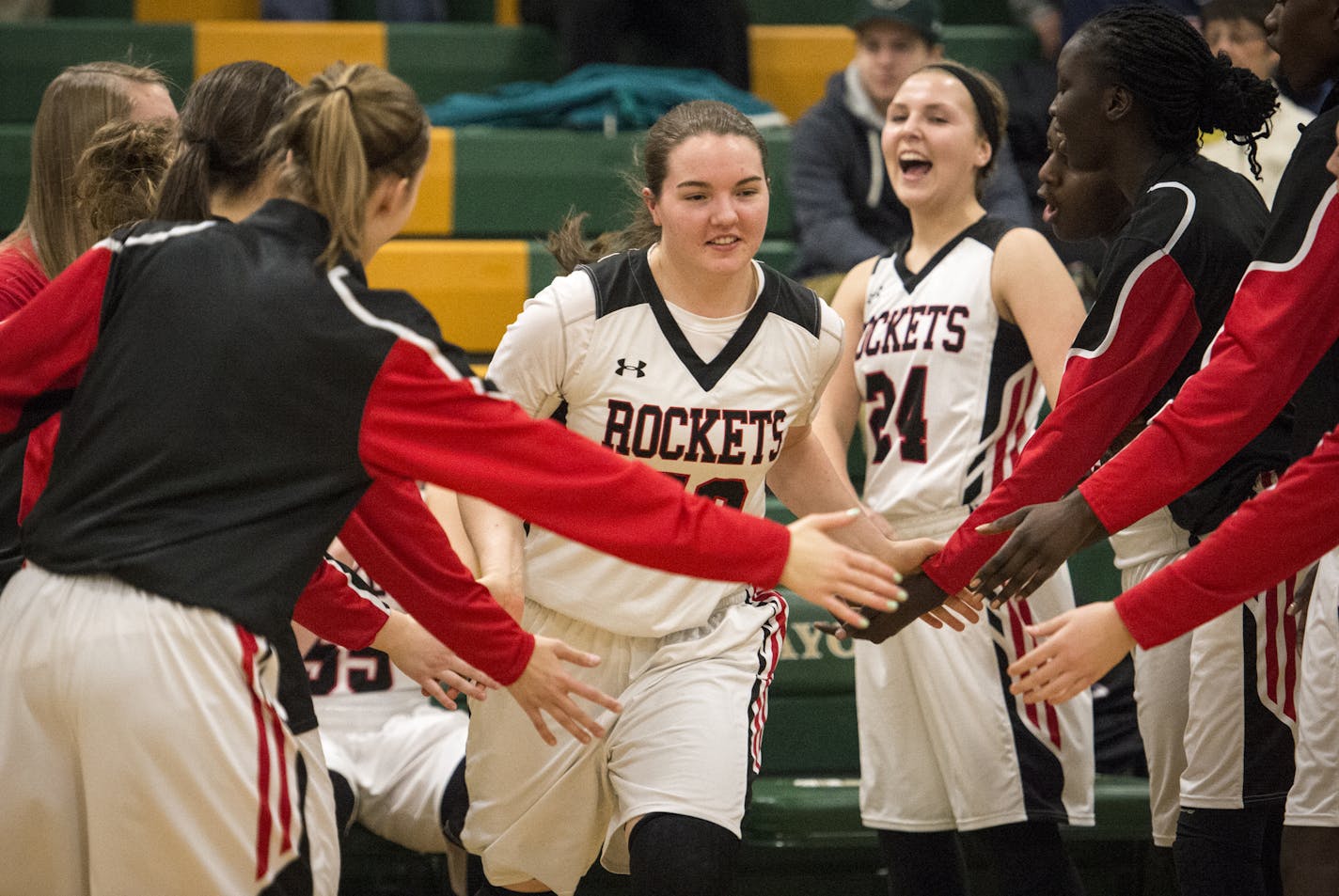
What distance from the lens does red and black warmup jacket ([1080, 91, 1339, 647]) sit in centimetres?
262

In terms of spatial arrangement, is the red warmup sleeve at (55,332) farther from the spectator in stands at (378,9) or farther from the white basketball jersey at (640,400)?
the spectator in stands at (378,9)

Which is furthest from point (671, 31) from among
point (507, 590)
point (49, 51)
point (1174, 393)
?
point (507, 590)

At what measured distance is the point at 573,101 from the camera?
6.46 meters

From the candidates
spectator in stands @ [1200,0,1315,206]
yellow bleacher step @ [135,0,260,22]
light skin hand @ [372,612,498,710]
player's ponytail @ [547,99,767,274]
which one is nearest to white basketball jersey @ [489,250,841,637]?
player's ponytail @ [547,99,767,274]

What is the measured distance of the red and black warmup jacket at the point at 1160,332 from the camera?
10.6 ft

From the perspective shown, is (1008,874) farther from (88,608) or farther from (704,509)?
(88,608)

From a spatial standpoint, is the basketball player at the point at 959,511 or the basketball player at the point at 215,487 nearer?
the basketball player at the point at 215,487

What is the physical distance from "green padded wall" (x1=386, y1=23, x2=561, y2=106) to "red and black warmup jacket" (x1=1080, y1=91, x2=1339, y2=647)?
4.63 meters

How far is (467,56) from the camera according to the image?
23.0ft

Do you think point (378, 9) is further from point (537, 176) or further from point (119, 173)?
point (119, 173)

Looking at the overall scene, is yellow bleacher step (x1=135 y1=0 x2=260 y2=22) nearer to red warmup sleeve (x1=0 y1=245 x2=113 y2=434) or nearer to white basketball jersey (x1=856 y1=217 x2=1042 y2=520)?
white basketball jersey (x1=856 y1=217 x2=1042 y2=520)

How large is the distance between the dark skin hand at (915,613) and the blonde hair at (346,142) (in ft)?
5.11

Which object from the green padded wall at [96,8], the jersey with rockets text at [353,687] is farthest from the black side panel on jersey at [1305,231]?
the green padded wall at [96,8]

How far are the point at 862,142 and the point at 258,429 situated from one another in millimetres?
3818
